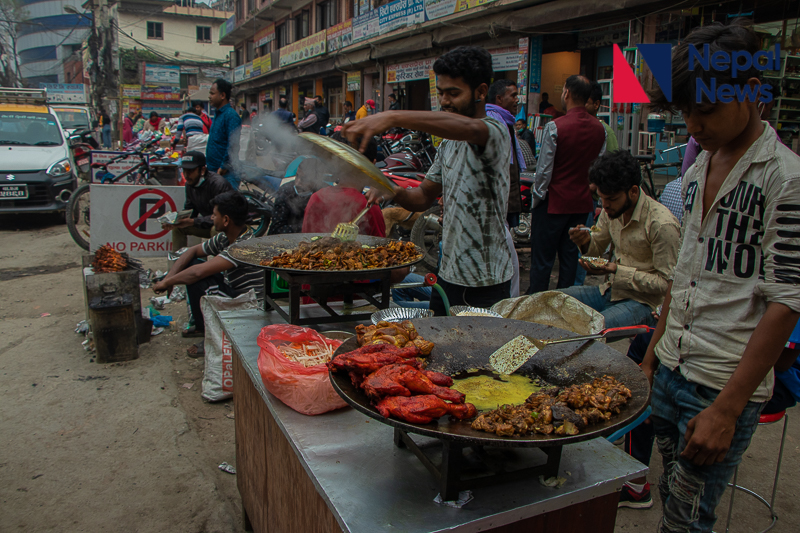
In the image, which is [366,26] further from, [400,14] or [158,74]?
[158,74]

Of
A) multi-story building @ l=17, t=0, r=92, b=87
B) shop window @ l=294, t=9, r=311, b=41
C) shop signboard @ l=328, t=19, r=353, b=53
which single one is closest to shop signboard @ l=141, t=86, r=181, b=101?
shop window @ l=294, t=9, r=311, b=41

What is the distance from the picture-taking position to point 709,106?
1391 millimetres

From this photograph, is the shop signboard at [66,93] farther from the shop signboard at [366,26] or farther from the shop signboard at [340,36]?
the shop signboard at [366,26]

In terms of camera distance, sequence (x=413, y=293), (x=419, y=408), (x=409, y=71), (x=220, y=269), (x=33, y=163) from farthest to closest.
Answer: (x=409, y=71) < (x=33, y=163) < (x=220, y=269) < (x=413, y=293) < (x=419, y=408)

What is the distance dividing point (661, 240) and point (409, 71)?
14487mm

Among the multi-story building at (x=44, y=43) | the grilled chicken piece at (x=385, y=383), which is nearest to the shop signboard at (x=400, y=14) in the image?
the grilled chicken piece at (x=385, y=383)

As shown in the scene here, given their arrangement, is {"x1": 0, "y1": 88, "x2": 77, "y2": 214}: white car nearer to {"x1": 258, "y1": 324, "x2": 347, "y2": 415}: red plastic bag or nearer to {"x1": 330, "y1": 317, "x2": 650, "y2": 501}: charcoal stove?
{"x1": 258, "y1": 324, "x2": 347, "y2": 415}: red plastic bag

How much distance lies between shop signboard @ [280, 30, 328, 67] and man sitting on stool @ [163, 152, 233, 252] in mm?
16357

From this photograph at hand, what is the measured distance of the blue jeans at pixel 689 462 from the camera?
1.53 m

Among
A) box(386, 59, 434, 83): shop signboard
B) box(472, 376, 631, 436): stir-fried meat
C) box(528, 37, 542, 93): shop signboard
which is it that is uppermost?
box(386, 59, 434, 83): shop signboard

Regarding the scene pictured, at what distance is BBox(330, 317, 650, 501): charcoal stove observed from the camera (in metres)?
1.19

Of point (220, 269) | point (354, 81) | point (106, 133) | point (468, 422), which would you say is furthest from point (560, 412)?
point (106, 133)

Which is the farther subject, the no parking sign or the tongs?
the no parking sign

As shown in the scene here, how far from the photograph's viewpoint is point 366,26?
17.1 m
